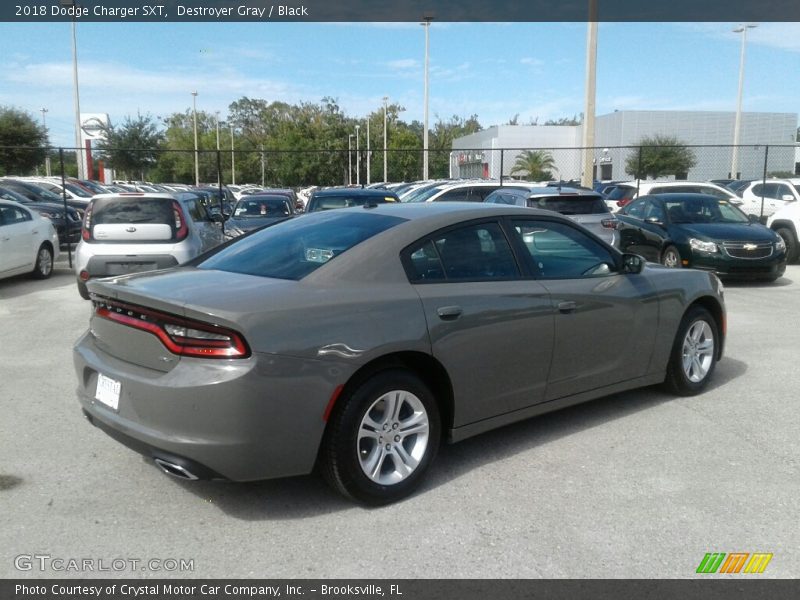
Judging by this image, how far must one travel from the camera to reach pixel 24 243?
1225 cm

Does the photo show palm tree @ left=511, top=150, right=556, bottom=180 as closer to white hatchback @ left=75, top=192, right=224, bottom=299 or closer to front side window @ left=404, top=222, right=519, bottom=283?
white hatchback @ left=75, top=192, right=224, bottom=299

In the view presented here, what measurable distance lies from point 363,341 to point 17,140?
156ft

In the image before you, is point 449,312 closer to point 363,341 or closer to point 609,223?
point 363,341

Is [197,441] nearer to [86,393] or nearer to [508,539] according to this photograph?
[86,393]

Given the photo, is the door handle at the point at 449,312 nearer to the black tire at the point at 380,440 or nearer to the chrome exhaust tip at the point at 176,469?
the black tire at the point at 380,440

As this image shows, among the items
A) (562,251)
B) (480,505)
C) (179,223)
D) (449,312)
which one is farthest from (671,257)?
(480,505)

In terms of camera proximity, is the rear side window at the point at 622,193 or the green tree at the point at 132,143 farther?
the green tree at the point at 132,143

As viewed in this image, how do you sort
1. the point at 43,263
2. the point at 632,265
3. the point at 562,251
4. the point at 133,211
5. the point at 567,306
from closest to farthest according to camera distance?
the point at 567,306 < the point at 562,251 < the point at 632,265 < the point at 133,211 < the point at 43,263

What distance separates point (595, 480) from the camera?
432cm

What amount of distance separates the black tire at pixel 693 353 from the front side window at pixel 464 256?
5.99 feet

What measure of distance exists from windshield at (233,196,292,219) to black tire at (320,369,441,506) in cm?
1143

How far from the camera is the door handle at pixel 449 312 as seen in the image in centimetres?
411

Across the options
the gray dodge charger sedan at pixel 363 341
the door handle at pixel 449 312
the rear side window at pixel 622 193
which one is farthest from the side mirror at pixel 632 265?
the rear side window at pixel 622 193

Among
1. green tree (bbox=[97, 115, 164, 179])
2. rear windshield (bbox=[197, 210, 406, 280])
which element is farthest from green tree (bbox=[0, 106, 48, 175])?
rear windshield (bbox=[197, 210, 406, 280])
